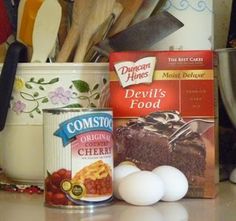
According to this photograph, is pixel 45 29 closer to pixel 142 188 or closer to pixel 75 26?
pixel 75 26

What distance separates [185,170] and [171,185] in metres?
0.04

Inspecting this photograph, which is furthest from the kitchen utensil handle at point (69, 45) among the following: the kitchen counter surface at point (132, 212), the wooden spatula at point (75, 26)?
the kitchen counter surface at point (132, 212)

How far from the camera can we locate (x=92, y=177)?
2.47 feet

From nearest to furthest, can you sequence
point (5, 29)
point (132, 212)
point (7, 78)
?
point (132, 212), point (7, 78), point (5, 29)

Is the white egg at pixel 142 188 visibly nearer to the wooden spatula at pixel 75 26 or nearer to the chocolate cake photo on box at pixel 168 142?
the chocolate cake photo on box at pixel 168 142

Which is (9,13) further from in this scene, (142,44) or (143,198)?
(143,198)

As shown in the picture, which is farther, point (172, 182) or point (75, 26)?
point (75, 26)

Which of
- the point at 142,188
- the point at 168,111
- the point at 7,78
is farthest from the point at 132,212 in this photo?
the point at 7,78

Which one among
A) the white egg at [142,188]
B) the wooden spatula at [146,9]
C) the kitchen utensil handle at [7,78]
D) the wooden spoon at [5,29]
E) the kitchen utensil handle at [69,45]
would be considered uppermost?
the wooden spatula at [146,9]

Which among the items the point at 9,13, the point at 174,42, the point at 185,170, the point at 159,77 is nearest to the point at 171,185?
the point at 185,170

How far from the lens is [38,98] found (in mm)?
882

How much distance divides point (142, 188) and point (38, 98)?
0.77 feet

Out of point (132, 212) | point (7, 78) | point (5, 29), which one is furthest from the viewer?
point (5, 29)

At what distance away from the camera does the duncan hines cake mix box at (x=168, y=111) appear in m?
0.82
